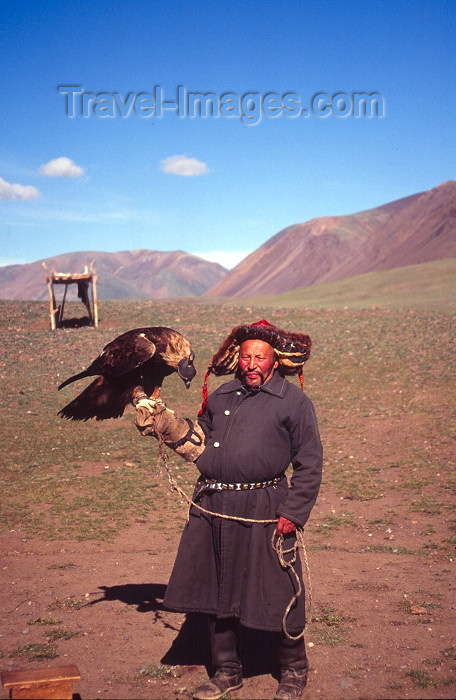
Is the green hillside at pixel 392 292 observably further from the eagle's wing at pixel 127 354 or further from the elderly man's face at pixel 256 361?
the eagle's wing at pixel 127 354

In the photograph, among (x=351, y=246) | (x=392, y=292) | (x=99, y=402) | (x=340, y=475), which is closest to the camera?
(x=99, y=402)

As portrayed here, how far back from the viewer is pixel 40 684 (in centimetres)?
344

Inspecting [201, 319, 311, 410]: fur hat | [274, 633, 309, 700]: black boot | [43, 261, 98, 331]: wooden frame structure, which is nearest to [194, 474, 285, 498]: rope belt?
[201, 319, 311, 410]: fur hat

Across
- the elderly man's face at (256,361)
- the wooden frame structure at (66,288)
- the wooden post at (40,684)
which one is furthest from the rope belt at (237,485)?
the wooden frame structure at (66,288)

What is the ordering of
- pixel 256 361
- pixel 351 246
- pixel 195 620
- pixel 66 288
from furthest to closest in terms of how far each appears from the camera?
pixel 351 246
pixel 66 288
pixel 195 620
pixel 256 361

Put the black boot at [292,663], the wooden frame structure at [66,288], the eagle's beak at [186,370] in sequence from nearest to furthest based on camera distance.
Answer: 1. the eagle's beak at [186,370]
2. the black boot at [292,663]
3. the wooden frame structure at [66,288]

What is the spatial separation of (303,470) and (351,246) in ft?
437

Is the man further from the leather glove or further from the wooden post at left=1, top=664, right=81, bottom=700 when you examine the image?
the wooden post at left=1, top=664, right=81, bottom=700

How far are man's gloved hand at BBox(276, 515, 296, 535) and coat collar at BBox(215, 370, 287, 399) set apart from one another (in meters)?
0.76

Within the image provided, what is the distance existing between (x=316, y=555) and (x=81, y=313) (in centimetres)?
2298

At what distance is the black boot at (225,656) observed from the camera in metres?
4.08

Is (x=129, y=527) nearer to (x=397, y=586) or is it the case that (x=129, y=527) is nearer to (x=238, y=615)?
(x=397, y=586)

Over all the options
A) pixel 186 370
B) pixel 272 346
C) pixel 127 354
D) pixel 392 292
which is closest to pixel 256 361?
pixel 272 346

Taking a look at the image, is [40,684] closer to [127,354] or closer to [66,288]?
[127,354]
